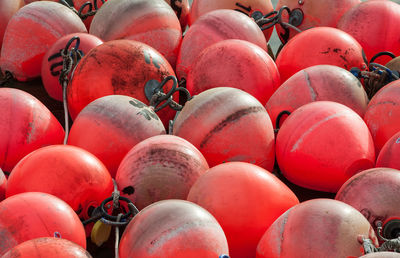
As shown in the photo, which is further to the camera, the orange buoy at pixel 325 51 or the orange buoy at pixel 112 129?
the orange buoy at pixel 325 51

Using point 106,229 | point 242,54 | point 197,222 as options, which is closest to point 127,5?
point 242,54

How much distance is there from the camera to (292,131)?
10.9 feet

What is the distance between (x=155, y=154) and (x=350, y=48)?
176cm

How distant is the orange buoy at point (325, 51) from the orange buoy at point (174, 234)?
197 centimetres

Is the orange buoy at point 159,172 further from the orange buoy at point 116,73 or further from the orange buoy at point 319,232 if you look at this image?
the orange buoy at point 116,73

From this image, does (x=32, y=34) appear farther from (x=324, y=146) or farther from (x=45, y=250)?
(x=45, y=250)

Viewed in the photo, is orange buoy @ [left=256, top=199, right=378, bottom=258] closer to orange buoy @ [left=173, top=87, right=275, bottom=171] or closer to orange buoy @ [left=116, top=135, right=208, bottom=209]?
orange buoy @ [left=116, top=135, right=208, bottom=209]

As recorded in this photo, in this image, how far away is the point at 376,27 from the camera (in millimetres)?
4406

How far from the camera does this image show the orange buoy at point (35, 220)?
2457mm

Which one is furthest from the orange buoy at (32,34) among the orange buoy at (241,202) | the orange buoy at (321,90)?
the orange buoy at (241,202)

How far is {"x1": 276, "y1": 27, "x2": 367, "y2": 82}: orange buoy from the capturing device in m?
4.05

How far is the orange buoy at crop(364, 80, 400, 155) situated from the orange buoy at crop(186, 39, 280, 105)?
707mm

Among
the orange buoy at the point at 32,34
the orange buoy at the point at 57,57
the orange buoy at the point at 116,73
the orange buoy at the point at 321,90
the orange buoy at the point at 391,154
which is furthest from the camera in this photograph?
the orange buoy at the point at 32,34

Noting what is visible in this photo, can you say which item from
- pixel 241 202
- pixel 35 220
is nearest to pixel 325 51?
pixel 241 202
